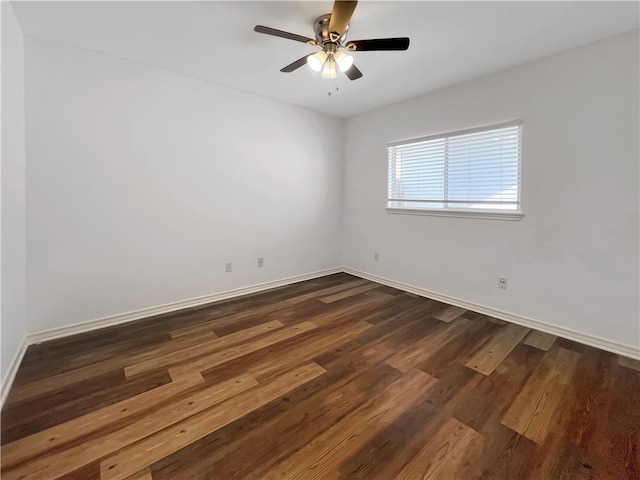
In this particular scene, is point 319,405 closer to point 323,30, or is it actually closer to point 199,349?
point 199,349

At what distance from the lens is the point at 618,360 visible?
2.11m

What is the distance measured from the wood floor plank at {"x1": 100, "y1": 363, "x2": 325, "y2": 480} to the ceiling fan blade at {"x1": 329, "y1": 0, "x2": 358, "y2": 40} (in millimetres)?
2258

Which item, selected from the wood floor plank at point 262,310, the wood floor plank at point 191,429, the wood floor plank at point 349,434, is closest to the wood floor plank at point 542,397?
the wood floor plank at point 349,434

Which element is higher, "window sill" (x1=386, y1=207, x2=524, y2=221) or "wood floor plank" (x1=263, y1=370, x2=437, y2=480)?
"window sill" (x1=386, y1=207, x2=524, y2=221)

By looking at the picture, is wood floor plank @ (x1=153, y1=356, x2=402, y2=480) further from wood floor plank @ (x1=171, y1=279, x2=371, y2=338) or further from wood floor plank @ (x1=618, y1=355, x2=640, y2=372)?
wood floor plank @ (x1=618, y1=355, x2=640, y2=372)

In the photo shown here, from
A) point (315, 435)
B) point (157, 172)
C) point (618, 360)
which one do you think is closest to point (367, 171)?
point (157, 172)

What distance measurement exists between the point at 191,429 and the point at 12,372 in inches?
55.5

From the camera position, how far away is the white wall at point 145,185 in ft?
7.45

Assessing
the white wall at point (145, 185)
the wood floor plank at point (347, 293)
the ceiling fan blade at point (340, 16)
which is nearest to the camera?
the ceiling fan blade at point (340, 16)

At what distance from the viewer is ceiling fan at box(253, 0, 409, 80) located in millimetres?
1689

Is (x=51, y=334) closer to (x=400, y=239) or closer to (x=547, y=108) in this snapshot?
(x=400, y=239)

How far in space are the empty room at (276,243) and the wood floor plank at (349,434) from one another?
1cm

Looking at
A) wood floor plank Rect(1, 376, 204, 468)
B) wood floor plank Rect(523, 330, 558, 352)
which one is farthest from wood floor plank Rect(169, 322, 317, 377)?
wood floor plank Rect(523, 330, 558, 352)

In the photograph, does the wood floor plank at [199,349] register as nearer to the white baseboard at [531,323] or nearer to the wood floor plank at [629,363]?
the white baseboard at [531,323]
